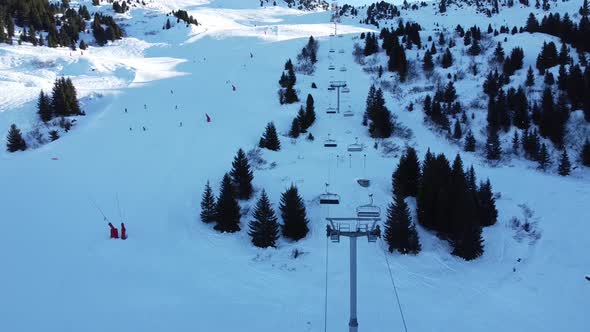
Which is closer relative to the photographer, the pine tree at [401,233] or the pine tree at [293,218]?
the pine tree at [401,233]

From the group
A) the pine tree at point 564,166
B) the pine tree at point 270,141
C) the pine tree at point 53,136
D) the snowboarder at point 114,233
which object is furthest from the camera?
the pine tree at point 53,136

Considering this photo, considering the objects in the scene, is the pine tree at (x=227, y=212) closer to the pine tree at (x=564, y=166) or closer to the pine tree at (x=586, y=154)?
the pine tree at (x=564, y=166)

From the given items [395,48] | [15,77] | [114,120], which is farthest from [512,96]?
[15,77]

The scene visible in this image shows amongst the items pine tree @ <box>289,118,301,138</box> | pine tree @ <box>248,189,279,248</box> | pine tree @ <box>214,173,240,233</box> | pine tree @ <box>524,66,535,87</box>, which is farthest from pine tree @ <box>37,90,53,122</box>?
pine tree @ <box>524,66,535,87</box>

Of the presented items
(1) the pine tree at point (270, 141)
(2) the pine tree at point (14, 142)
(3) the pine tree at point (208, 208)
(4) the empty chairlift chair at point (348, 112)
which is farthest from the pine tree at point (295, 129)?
(2) the pine tree at point (14, 142)

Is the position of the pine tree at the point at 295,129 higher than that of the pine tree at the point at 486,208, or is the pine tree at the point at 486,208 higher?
the pine tree at the point at 295,129

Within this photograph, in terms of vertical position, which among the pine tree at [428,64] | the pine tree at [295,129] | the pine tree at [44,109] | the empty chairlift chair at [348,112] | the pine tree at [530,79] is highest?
the pine tree at [428,64]

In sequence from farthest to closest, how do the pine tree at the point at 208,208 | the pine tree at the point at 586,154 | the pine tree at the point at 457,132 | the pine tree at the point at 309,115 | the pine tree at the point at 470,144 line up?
the pine tree at the point at 309,115, the pine tree at the point at 457,132, the pine tree at the point at 470,144, the pine tree at the point at 586,154, the pine tree at the point at 208,208
